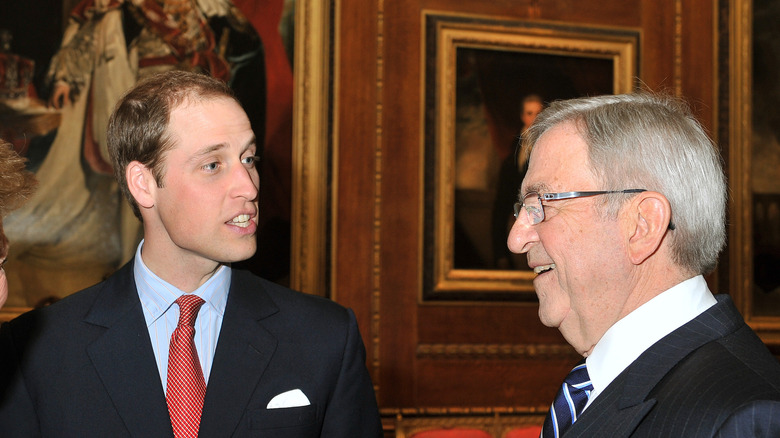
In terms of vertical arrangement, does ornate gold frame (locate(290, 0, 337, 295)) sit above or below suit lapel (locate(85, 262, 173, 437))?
above

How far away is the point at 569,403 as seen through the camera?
2.12 meters

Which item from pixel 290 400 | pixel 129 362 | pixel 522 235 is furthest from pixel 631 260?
pixel 129 362

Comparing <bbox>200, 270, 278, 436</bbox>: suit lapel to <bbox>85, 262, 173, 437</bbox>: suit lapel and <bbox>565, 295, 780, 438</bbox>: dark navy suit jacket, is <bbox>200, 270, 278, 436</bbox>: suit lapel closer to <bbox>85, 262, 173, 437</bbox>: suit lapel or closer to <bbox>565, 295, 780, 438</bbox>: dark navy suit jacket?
<bbox>85, 262, 173, 437</bbox>: suit lapel

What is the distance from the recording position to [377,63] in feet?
21.6

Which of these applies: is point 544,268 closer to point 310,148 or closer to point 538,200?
point 538,200

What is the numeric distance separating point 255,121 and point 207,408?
4165 millimetres

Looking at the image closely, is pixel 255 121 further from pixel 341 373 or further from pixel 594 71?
pixel 341 373

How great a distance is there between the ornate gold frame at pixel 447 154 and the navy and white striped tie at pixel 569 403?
4.43m

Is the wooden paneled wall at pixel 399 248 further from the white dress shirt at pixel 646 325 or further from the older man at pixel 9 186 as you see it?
the white dress shirt at pixel 646 325

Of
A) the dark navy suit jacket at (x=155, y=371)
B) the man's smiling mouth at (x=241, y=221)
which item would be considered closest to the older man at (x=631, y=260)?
the dark navy suit jacket at (x=155, y=371)

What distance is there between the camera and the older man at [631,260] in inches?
72.1

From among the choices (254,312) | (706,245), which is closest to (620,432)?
(706,245)

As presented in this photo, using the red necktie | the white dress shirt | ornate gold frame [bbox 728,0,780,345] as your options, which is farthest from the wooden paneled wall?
the white dress shirt

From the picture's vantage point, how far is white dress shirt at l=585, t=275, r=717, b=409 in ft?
6.44
